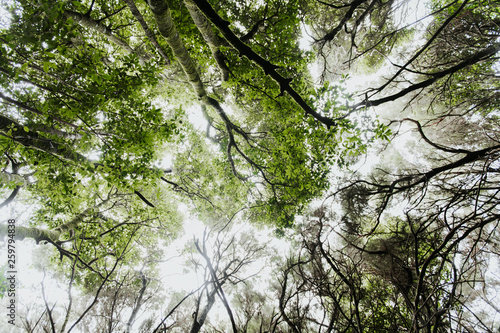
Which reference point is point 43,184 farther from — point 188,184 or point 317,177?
point 317,177

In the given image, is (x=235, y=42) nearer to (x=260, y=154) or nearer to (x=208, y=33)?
(x=208, y=33)

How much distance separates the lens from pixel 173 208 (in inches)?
323

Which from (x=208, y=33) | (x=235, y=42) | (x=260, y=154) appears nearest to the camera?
(x=235, y=42)

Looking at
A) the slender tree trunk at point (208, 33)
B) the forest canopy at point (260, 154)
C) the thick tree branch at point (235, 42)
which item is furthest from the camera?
the slender tree trunk at point (208, 33)

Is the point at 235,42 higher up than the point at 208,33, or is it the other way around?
the point at 208,33

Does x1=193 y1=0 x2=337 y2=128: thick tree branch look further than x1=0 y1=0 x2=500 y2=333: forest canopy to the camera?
Yes

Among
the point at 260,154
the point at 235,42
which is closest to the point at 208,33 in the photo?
the point at 235,42

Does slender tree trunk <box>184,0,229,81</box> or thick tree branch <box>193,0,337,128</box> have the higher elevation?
slender tree trunk <box>184,0,229,81</box>

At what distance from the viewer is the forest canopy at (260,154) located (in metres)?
2.07

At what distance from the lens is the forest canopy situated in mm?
2072

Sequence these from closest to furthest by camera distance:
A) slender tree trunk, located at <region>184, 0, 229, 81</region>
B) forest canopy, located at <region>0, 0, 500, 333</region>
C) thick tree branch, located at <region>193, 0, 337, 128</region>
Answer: forest canopy, located at <region>0, 0, 500, 333</region>, thick tree branch, located at <region>193, 0, 337, 128</region>, slender tree trunk, located at <region>184, 0, 229, 81</region>

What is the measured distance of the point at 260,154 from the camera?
6.37 meters

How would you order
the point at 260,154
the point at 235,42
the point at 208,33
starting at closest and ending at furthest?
the point at 235,42 < the point at 208,33 < the point at 260,154

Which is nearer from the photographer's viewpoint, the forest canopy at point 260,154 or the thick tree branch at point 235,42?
the forest canopy at point 260,154
